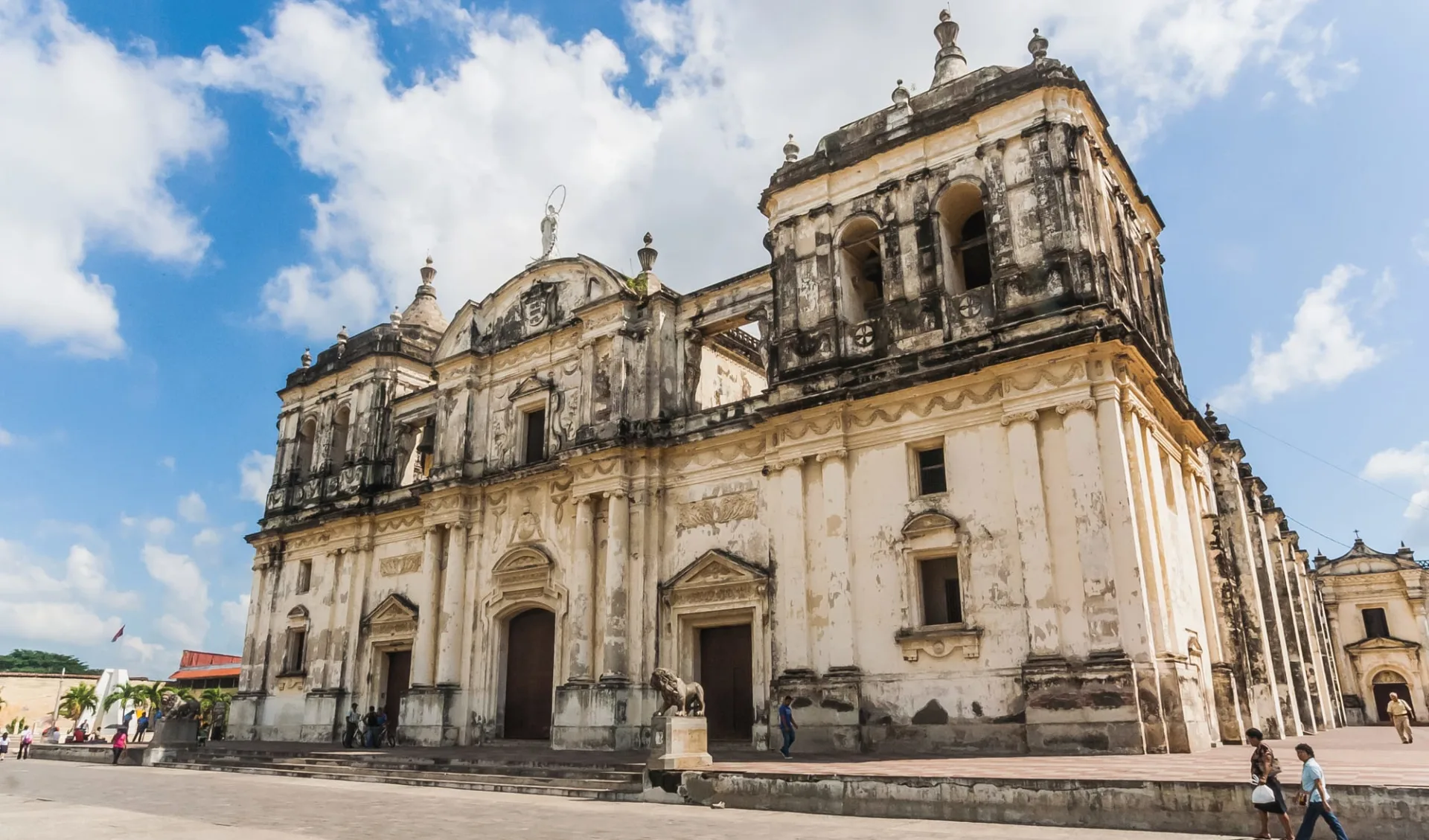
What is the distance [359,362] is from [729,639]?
1614 centimetres

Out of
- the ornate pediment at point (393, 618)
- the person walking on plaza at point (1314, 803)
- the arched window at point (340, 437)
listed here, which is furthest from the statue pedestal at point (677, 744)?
the arched window at point (340, 437)

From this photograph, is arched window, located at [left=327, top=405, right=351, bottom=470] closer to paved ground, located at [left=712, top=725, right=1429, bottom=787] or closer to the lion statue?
paved ground, located at [left=712, top=725, right=1429, bottom=787]

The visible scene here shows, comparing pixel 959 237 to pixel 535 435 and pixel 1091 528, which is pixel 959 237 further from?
pixel 535 435

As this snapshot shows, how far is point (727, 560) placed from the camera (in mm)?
18938

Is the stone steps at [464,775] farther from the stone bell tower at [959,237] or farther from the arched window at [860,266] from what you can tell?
the arched window at [860,266]

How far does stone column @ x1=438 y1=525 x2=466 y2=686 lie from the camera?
2241cm

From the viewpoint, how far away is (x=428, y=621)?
23.5 meters

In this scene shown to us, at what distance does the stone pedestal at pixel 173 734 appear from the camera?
74.4ft

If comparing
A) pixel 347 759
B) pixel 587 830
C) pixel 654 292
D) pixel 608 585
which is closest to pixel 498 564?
pixel 608 585

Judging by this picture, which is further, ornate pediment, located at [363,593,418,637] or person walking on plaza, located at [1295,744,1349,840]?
ornate pediment, located at [363,593,418,637]

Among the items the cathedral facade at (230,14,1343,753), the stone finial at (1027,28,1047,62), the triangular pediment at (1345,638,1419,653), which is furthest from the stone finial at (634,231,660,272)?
the triangular pediment at (1345,638,1419,653)

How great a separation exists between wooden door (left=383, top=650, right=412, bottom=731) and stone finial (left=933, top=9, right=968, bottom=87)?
19.7 meters

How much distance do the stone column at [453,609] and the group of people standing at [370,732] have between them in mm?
1947

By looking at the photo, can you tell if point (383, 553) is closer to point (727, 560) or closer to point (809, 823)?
point (727, 560)
